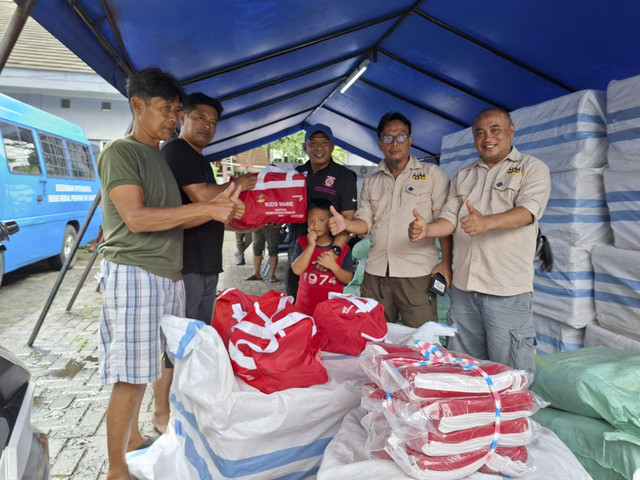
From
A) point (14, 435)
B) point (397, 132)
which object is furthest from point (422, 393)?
point (397, 132)

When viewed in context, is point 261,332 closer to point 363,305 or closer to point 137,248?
point 363,305

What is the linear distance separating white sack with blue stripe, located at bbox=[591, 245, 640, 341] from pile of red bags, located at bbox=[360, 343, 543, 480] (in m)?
1.83

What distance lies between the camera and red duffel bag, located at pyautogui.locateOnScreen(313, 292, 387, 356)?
6.84 feet

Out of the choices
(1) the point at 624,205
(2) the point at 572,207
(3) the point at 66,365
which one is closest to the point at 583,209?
(2) the point at 572,207

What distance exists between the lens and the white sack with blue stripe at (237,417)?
5.05ft

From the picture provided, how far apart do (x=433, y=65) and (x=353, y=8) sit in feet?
4.47

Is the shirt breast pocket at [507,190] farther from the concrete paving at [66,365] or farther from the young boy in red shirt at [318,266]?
the concrete paving at [66,365]

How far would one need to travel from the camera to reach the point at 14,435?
1.18 meters

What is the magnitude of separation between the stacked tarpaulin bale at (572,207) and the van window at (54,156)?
752 centimetres

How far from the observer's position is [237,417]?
5.07ft

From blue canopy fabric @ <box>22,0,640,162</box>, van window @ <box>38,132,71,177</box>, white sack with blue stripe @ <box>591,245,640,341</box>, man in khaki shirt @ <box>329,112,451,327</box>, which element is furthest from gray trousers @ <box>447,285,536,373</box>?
van window @ <box>38,132,71,177</box>

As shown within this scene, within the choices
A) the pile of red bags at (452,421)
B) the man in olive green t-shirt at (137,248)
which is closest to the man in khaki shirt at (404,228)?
the man in olive green t-shirt at (137,248)

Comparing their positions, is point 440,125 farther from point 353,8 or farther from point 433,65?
point 353,8

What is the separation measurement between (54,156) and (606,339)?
27.9ft
